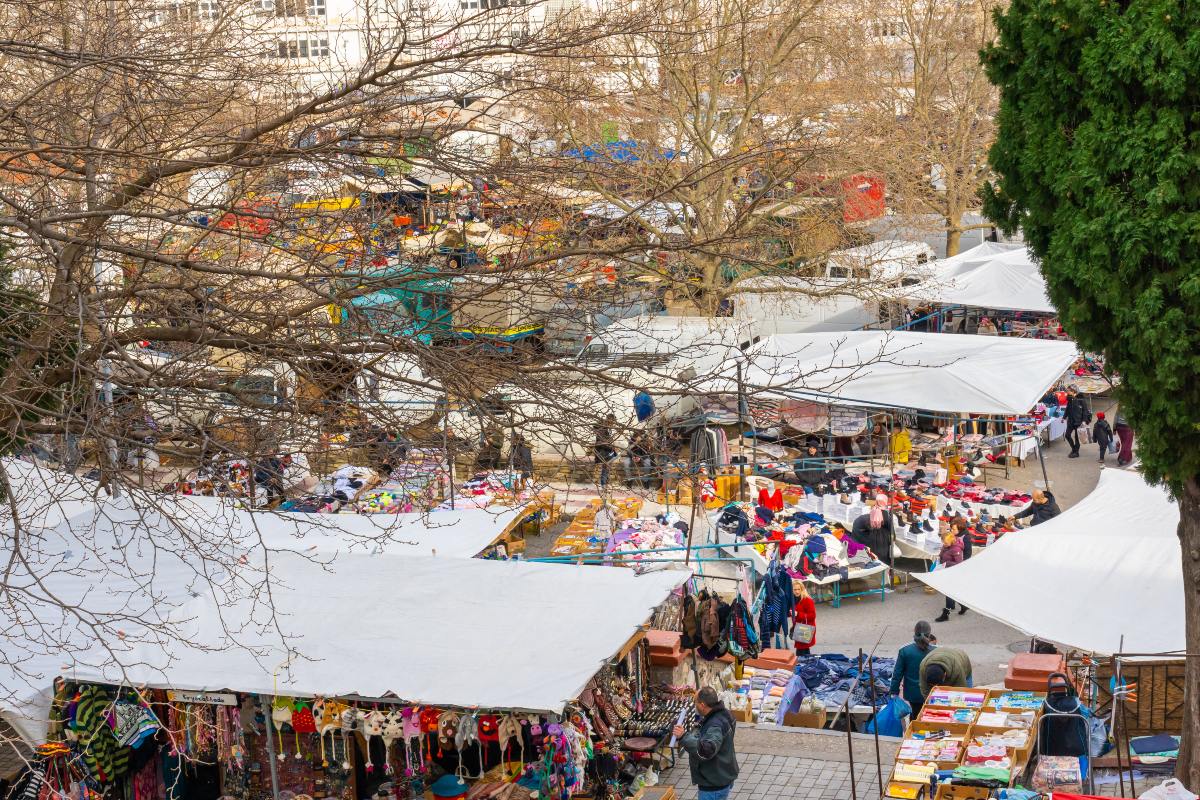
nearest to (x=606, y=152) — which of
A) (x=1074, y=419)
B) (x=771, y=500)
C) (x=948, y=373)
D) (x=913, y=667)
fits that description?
(x=913, y=667)

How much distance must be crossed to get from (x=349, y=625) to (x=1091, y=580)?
5421 millimetres

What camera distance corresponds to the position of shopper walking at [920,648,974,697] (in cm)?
1066

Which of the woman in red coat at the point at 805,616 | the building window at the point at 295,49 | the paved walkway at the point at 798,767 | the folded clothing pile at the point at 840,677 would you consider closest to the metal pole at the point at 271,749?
the paved walkway at the point at 798,767

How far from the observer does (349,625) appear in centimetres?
912

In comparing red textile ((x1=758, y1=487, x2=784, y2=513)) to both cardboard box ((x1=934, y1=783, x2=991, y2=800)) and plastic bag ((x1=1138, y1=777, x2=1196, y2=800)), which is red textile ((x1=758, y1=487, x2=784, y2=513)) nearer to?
cardboard box ((x1=934, y1=783, x2=991, y2=800))

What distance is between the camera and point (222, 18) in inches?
308

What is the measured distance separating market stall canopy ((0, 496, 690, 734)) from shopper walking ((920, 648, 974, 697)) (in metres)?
2.25

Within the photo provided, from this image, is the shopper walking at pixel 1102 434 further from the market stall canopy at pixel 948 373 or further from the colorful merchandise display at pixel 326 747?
the colorful merchandise display at pixel 326 747

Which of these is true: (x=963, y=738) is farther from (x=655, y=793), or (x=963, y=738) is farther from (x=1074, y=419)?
(x=1074, y=419)

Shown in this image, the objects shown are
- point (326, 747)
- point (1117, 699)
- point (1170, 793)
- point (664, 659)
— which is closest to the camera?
point (1170, 793)

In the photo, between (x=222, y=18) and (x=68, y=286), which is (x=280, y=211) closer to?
(x=68, y=286)

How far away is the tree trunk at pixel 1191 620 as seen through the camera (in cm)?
909

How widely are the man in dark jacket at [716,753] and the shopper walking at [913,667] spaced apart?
9.01 feet

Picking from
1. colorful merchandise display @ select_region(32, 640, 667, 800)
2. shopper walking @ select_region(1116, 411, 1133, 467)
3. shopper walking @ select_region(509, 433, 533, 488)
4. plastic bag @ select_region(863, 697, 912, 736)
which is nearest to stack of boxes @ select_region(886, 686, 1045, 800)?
plastic bag @ select_region(863, 697, 912, 736)
